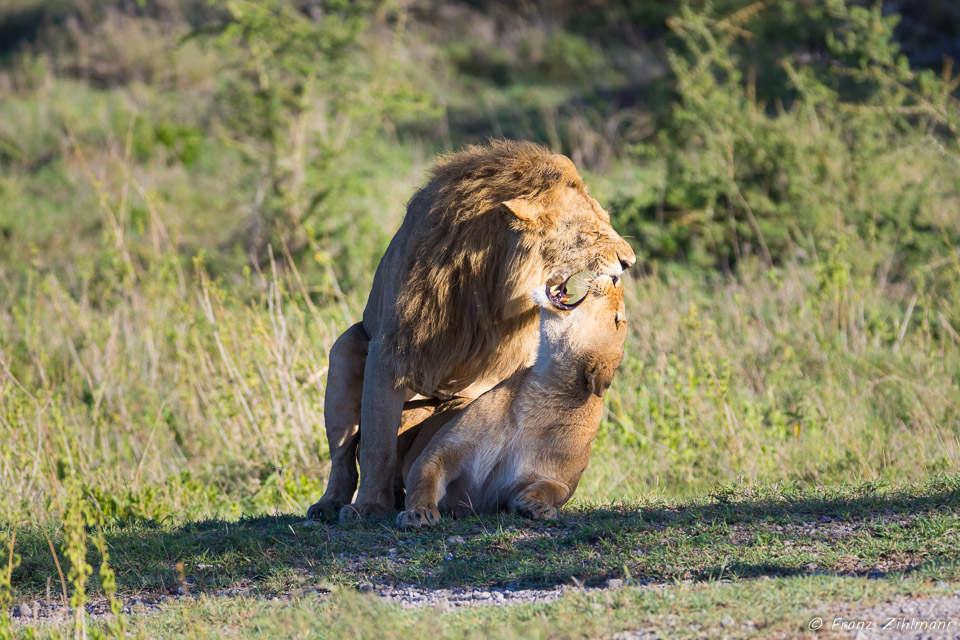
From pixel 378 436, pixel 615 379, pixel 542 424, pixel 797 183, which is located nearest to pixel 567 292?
pixel 542 424

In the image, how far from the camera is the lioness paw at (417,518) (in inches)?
186

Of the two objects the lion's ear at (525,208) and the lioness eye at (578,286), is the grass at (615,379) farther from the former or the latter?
the lion's ear at (525,208)

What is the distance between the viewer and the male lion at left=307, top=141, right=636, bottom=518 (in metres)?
4.92

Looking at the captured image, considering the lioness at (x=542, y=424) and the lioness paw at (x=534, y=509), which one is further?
the lioness at (x=542, y=424)

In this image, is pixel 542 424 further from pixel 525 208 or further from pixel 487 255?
pixel 525 208

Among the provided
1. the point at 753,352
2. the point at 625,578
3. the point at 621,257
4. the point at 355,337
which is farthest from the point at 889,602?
the point at 753,352

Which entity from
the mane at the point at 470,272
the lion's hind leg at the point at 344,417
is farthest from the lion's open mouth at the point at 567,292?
the lion's hind leg at the point at 344,417

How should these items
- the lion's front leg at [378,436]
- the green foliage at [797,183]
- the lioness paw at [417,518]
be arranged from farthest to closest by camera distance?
the green foliage at [797,183] → the lion's front leg at [378,436] → the lioness paw at [417,518]

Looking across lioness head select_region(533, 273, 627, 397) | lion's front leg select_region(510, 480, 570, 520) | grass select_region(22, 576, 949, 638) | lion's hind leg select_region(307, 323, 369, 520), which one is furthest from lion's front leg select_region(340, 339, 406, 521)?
grass select_region(22, 576, 949, 638)

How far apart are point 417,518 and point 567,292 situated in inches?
50.7

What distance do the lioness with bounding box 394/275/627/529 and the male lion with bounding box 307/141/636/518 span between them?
0.65ft

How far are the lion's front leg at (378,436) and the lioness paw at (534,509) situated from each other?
2.57 feet

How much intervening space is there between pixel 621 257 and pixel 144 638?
2.62 meters

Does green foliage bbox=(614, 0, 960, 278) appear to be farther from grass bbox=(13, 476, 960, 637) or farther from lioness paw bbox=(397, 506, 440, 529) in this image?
lioness paw bbox=(397, 506, 440, 529)
